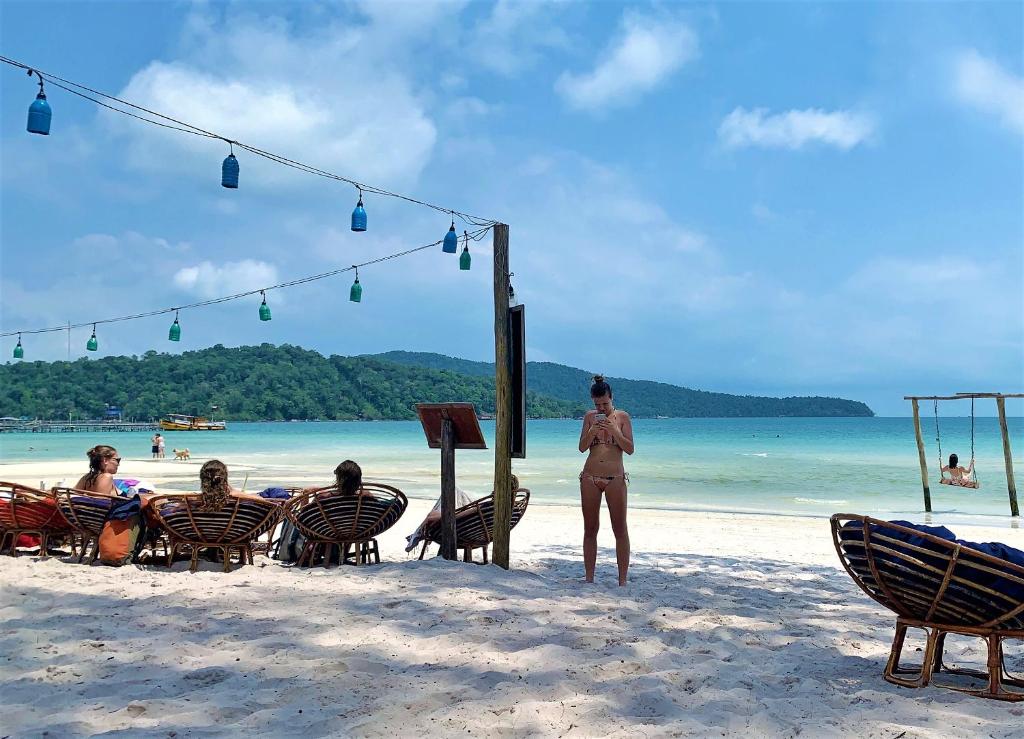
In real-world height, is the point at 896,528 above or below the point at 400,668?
above

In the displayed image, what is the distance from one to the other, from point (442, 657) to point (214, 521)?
291 centimetres

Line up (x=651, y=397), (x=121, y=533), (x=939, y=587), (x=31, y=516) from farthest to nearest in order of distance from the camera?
(x=651, y=397) < (x=31, y=516) < (x=121, y=533) < (x=939, y=587)

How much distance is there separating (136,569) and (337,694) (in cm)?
341

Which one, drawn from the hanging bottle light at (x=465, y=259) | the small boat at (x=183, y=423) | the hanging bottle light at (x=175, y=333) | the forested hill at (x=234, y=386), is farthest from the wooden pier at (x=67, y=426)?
the hanging bottle light at (x=465, y=259)

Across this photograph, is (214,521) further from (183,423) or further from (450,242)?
(183,423)

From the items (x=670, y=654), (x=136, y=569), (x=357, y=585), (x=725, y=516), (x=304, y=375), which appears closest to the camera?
(x=670, y=654)

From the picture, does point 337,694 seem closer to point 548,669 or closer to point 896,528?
point 548,669

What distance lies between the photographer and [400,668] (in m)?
3.59

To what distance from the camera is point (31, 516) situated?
6.44 m

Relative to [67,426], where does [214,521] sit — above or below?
below

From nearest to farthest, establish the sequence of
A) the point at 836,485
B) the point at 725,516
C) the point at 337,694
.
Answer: the point at 337,694 → the point at 725,516 → the point at 836,485

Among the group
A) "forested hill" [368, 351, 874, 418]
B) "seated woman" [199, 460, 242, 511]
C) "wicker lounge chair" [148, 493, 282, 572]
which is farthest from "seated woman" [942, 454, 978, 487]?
"forested hill" [368, 351, 874, 418]

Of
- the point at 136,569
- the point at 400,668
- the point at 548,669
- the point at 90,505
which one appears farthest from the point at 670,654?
the point at 90,505

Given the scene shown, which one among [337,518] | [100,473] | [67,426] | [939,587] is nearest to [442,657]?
[939,587]
